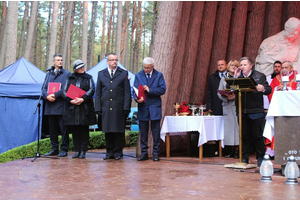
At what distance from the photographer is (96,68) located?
10.9m

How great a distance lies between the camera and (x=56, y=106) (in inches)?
262

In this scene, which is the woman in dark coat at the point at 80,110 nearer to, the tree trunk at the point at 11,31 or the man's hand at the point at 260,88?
the man's hand at the point at 260,88

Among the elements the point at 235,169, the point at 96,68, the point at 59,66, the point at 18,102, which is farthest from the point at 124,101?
the point at 96,68

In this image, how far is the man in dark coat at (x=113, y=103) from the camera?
6.01 meters

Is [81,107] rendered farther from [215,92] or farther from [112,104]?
[215,92]

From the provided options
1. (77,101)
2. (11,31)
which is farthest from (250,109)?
(11,31)

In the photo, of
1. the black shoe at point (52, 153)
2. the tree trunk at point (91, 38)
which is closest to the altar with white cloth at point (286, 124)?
the black shoe at point (52, 153)

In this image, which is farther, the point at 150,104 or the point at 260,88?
the point at 150,104

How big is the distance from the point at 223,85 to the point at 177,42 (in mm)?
1202

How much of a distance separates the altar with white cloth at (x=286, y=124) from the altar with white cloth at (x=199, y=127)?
197 cm

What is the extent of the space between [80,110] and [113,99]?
64 centimetres

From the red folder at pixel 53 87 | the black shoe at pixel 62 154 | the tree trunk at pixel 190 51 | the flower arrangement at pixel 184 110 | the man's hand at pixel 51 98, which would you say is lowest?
the black shoe at pixel 62 154

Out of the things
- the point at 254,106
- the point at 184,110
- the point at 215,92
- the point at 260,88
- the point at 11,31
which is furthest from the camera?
the point at 11,31

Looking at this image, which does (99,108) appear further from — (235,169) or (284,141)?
(284,141)
